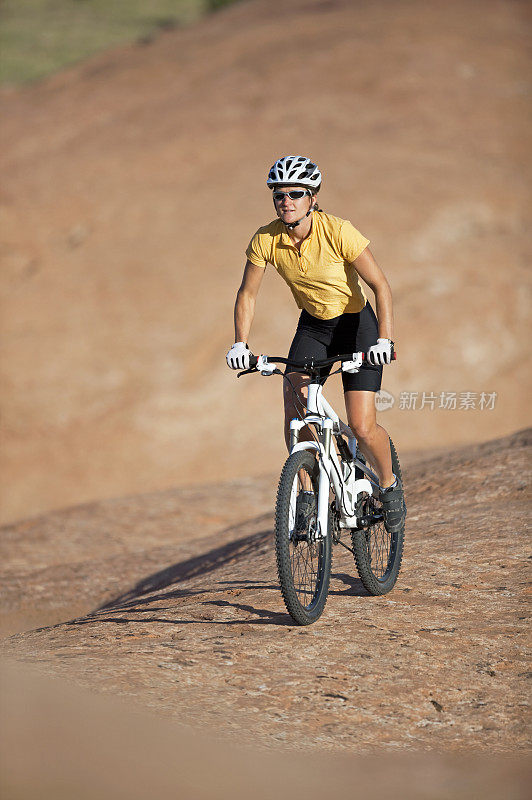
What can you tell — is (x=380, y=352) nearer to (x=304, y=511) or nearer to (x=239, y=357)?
(x=239, y=357)

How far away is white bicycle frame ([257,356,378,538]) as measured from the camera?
4.91 m

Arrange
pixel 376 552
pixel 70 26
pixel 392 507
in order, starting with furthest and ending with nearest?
pixel 70 26 < pixel 376 552 < pixel 392 507

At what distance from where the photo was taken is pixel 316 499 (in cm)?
492

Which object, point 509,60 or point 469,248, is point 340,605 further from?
point 509,60

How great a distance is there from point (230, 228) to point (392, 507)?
15020mm

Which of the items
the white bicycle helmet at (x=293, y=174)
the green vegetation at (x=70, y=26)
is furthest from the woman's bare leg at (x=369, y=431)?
the green vegetation at (x=70, y=26)

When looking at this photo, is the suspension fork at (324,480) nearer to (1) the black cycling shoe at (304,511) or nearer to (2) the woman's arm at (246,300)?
(1) the black cycling shoe at (304,511)

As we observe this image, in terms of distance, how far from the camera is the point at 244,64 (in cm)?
2603

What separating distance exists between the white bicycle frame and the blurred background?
35.6ft

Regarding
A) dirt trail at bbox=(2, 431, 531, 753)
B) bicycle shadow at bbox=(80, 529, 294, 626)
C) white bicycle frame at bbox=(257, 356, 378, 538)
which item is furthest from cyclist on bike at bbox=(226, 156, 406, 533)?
bicycle shadow at bbox=(80, 529, 294, 626)

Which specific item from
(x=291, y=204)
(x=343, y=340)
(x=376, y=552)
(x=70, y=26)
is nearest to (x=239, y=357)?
(x=343, y=340)

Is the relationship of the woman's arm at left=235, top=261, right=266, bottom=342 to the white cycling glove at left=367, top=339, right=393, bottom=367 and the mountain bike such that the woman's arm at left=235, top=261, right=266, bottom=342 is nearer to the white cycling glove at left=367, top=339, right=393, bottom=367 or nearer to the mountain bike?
the mountain bike

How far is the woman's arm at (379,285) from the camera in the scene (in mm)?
5020

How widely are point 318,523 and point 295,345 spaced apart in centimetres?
117
